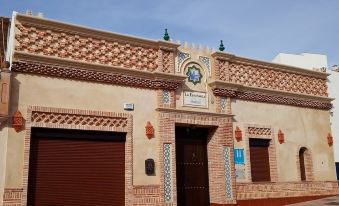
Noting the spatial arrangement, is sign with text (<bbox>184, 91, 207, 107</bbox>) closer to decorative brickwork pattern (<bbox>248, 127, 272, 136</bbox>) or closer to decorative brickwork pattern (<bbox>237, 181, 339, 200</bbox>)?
decorative brickwork pattern (<bbox>248, 127, 272, 136</bbox>)

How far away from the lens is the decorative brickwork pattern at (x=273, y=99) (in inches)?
528

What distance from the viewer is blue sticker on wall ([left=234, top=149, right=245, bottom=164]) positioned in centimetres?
1324

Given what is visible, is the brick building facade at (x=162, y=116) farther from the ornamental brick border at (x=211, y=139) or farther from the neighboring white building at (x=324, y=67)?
the neighboring white building at (x=324, y=67)

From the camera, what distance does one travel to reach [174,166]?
38.8ft

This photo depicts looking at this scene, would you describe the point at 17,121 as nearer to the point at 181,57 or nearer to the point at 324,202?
the point at 181,57

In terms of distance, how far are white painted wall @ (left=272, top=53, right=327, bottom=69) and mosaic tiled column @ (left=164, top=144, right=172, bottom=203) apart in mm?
9167

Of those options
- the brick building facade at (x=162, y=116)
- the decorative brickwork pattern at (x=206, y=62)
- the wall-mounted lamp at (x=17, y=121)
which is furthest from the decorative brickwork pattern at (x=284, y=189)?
the wall-mounted lamp at (x=17, y=121)

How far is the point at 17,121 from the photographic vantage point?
381 inches

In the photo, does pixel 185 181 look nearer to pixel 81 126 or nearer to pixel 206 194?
pixel 206 194

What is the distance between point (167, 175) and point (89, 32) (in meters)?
4.88

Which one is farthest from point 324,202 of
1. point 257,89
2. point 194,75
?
point 194,75

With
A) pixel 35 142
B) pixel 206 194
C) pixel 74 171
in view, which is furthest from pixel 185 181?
pixel 35 142

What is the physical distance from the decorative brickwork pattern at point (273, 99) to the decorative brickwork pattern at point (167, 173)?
9.20 feet

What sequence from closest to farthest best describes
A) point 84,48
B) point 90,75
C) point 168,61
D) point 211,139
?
1. point 90,75
2. point 84,48
3. point 168,61
4. point 211,139
